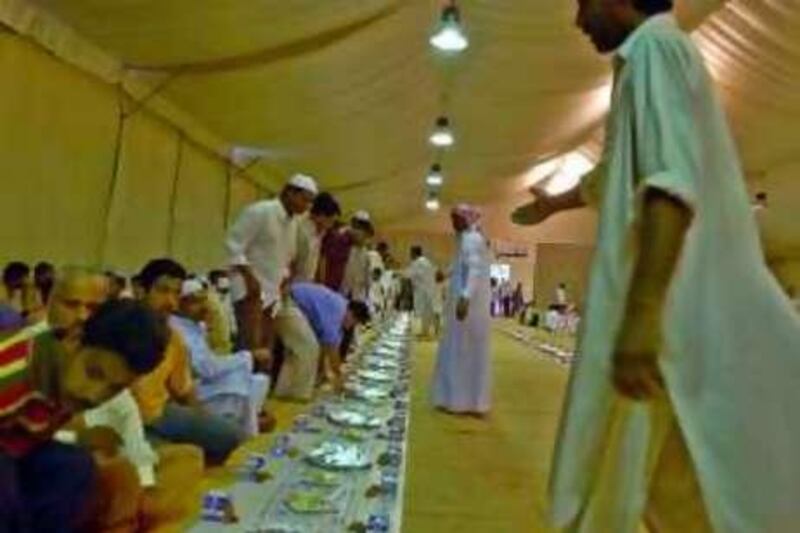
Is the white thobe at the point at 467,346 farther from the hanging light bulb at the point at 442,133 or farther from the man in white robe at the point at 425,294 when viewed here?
the man in white robe at the point at 425,294

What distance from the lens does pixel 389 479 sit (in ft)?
14.5

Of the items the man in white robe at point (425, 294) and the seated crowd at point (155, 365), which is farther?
the man in white robe at point (425, 294)

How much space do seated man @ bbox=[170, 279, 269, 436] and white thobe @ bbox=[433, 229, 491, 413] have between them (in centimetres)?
249

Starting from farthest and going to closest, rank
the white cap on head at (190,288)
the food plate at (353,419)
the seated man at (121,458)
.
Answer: the food plate at (353,419) < the white cap on head at (190,288) < the seated man at (121,458)

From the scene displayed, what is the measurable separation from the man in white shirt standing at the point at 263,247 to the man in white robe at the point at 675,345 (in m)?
5.06

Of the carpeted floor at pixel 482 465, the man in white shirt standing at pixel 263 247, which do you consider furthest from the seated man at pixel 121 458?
the man in white shirt standing at pixel 263 247

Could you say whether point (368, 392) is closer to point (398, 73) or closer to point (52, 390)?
point (398, 73)

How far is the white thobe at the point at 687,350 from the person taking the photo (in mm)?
1848

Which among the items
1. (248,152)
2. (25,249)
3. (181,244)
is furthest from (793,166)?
(25,249)

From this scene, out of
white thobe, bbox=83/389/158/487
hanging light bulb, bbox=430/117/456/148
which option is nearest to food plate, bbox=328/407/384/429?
white thobe, bbox=83/389/158/487

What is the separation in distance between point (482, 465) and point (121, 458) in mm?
2787

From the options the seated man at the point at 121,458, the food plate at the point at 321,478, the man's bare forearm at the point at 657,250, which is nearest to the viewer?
the man's bare forearm at the point at 657,250

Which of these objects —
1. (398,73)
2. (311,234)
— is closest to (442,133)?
(398,73)

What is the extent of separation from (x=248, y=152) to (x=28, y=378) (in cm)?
1165
